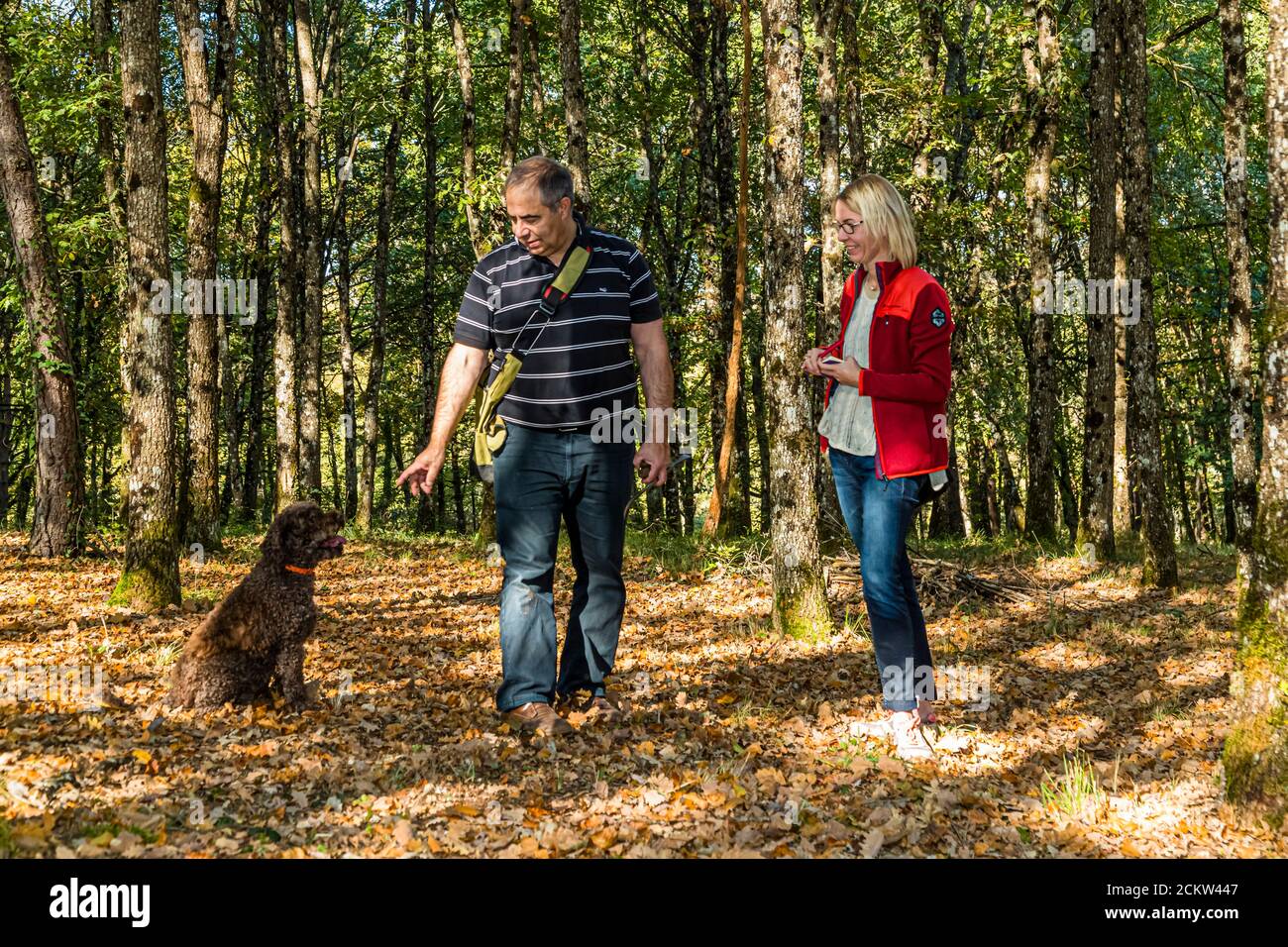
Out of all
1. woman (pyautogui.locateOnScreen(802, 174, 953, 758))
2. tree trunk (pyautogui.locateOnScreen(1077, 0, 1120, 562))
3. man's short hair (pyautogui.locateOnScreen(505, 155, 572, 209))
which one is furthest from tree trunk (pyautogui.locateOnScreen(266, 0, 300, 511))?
woman (pyautogui.locateOnScreen(802, 174, 953, 758))

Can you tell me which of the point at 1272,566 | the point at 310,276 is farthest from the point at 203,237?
the point at 1272,566

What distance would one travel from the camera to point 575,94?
1284 cm

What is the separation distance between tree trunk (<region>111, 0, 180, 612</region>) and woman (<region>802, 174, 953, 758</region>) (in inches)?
251

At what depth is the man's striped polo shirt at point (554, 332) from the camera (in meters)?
4.89

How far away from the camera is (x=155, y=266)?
28.1ft

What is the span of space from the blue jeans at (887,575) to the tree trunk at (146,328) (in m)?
6.45

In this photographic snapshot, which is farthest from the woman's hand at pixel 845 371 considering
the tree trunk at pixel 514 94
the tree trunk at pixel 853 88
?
the tree trunk at pixel 853 88

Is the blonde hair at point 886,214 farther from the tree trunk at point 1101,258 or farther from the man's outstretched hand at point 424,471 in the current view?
the tree trunk at point 1101,258

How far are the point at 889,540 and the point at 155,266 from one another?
7.16m

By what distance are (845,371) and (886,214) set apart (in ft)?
2.73

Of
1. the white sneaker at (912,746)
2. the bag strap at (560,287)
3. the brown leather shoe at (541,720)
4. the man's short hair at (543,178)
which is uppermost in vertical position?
the man's short hair at (543,178)
